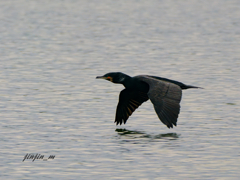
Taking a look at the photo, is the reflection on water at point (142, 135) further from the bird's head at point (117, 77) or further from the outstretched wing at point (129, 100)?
the bird's head at point (117, 77)

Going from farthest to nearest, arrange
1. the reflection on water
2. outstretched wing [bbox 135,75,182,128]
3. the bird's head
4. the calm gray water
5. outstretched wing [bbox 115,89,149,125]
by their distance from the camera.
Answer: outstretched wing [bbox 115,89,149,125]
the bird's head
the reflection on water
outstretched wing [bbox 135,75,182,128]
the calm gray water

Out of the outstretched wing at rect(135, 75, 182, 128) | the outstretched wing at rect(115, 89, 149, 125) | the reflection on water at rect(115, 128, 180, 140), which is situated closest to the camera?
the outstretched wing at rect(135, 75, 182, 128)

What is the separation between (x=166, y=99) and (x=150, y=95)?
1.05 ft

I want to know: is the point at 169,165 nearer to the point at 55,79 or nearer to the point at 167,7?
the point at 55,79

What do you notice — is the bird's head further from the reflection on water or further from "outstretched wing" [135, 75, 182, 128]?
the reflection on water

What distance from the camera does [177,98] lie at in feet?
37.9

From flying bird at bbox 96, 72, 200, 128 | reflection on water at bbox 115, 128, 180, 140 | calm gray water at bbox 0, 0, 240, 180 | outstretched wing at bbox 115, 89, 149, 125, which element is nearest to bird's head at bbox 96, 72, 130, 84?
flying bird at bbox 96, 72, 200, 128

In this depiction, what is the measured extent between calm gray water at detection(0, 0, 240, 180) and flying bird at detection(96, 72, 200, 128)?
1.07 feet

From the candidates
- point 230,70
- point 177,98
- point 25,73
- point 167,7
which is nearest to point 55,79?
point 25,73

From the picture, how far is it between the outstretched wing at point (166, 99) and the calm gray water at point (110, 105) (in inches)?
15.9

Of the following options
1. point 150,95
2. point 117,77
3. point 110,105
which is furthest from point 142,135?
point 110,105

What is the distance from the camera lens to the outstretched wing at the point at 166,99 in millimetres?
11219

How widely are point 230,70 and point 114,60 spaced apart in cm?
440

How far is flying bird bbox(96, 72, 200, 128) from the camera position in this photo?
11.3 meters
